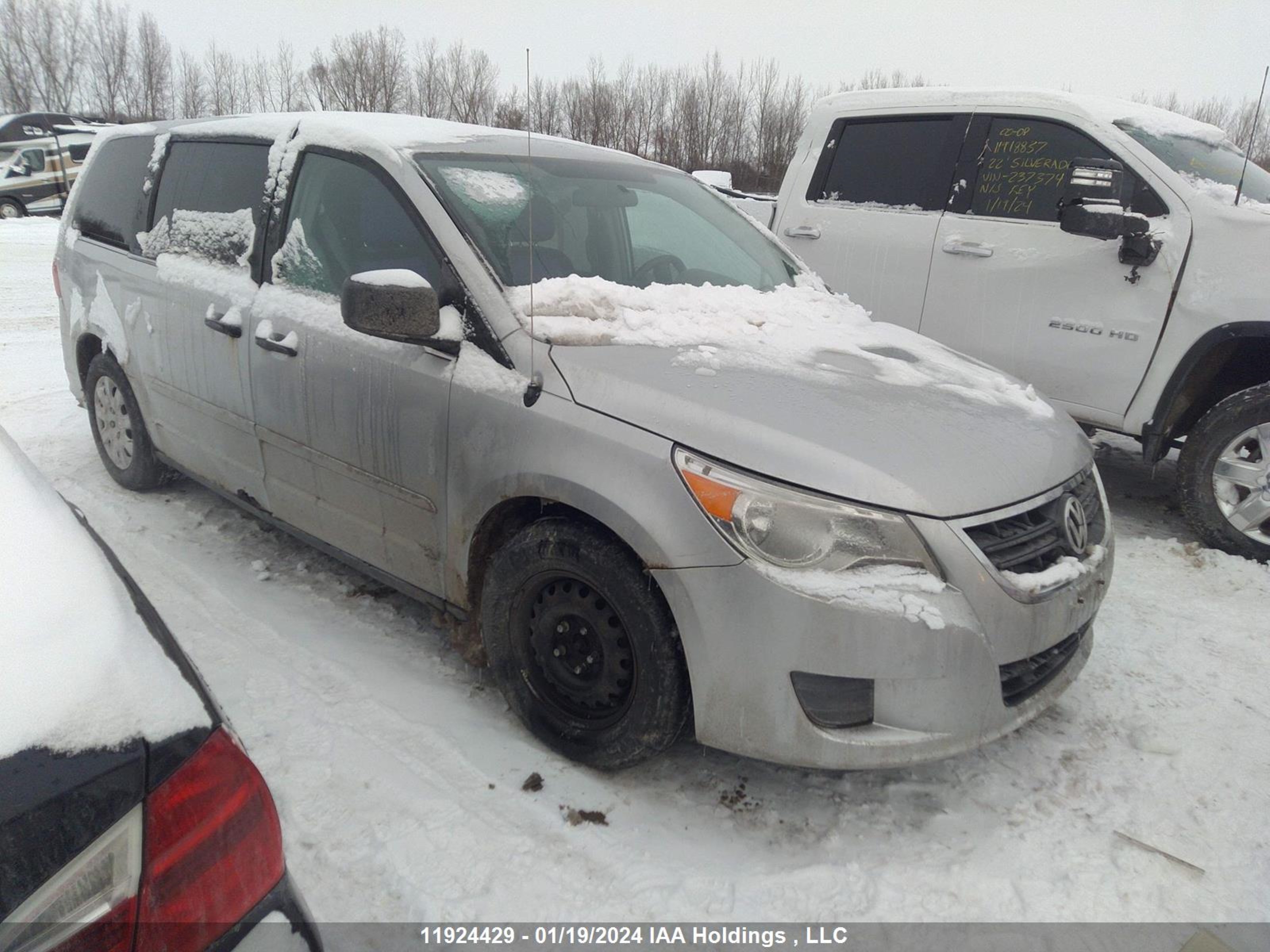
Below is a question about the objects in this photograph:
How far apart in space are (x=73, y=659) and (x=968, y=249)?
4546mm

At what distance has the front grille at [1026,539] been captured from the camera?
2.16m

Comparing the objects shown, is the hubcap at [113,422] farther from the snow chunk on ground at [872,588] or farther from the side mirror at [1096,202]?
the side mirror at [1096,202]

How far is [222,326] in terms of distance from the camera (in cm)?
338

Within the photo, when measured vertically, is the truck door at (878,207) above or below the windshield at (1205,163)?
below

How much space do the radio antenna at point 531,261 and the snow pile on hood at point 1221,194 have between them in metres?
3.14

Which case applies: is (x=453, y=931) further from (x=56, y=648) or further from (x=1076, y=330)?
(x=1076, y=330)

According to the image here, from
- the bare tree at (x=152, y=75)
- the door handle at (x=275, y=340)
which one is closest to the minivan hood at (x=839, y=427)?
the door handle at (x=275, y=340)

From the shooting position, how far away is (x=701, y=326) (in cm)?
276

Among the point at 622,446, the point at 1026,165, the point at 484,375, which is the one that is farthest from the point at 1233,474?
the point at 484,375

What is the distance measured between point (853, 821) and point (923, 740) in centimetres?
42

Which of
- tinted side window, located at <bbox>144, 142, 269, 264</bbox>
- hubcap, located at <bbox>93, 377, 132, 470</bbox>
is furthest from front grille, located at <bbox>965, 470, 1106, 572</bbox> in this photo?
hubcap, located at <bbox>93, 377, 132, 470</bbox>

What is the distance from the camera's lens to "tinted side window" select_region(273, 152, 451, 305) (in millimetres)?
2787

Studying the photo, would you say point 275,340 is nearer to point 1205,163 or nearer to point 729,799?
point 729,799

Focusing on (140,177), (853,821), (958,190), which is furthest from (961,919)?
(140,177)
